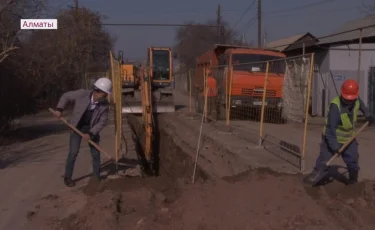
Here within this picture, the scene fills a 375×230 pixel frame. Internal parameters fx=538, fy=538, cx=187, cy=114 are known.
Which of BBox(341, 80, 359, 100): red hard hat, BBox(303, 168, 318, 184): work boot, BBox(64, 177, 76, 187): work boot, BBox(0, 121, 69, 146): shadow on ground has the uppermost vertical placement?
BBox(341, 80, 359, 100): red hard hat

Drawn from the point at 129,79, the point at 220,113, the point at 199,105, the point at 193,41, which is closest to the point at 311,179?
the point at 220,113

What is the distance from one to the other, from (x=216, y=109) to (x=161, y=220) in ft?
35.0

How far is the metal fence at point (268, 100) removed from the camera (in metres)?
9.36

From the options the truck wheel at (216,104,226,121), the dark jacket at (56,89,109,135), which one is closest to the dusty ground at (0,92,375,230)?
the dark jacket at (56,89,109,135)

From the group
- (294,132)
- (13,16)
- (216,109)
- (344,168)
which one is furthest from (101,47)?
(344,168)

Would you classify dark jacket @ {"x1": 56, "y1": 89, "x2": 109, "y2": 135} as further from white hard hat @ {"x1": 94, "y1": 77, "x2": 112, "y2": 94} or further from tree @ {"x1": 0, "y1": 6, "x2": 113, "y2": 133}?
tree @ {"x1": 0, "y1": 6, "x2": 113, "y2": 133}

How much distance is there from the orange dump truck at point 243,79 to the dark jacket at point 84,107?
403cm

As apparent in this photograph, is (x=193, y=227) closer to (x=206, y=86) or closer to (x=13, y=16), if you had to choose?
(x=206, y=86)

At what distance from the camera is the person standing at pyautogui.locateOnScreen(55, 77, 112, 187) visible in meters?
8.56

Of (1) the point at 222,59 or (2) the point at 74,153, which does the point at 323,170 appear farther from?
(1) the point at 222,59

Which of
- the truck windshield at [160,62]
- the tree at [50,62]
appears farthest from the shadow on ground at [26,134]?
the truck windshield at [160,62]

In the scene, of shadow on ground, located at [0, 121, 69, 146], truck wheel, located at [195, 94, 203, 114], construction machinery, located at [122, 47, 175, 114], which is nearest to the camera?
shadow on ground, located at [0, 121, 69, 146]

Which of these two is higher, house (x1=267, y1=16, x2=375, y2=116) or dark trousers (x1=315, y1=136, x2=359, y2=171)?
house (x1=267, y1=16, x2=375, y2=116)

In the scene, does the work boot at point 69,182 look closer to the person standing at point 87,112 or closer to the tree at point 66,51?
the person standing at point 87,112
